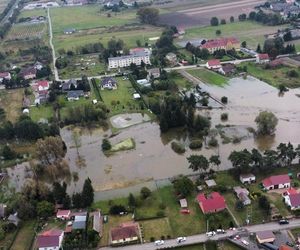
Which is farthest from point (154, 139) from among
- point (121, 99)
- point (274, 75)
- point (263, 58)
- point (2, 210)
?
point (263, 58)

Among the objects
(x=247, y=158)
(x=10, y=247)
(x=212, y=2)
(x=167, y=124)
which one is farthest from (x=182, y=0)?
(x=10, y=247)

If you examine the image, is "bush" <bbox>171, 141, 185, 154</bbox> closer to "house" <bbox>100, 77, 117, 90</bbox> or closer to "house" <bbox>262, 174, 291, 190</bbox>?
"house" <bbox>262, 174, 291, 190</bbox>

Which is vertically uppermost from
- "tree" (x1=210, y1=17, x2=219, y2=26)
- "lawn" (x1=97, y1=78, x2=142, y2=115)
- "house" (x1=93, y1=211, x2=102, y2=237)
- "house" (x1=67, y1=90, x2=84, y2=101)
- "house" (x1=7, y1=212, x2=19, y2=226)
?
"tree" (x1=210, y1=17, x2=219, y2=26)

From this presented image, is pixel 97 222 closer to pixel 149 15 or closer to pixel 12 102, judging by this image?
pixel 12 102

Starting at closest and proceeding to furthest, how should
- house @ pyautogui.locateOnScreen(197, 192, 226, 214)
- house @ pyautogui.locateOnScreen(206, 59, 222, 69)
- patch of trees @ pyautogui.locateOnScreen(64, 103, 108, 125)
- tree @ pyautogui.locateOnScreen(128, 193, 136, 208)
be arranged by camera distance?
1. house @ pyautogui.locateOnScreen(197, 192, 226, 214)
2. tree @ pyautogui.locateOnScreen(128, 193, 136, 208)
3. patch of trees @ pyautogui.locateOnScreen(64, 103, 108, 125)
4. house @ pyautogui.locateOnScreen(206, 59, 222, 69)

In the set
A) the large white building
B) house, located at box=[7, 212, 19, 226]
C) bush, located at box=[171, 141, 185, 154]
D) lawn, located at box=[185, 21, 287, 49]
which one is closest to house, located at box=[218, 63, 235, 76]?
the large white building
